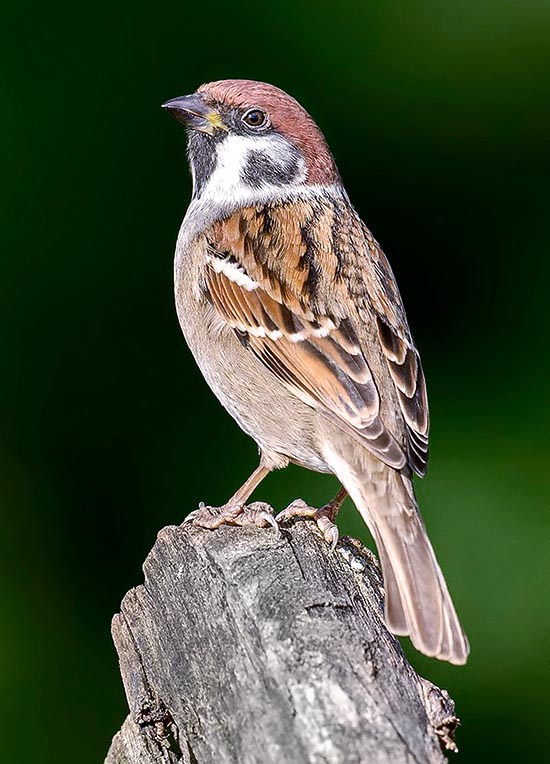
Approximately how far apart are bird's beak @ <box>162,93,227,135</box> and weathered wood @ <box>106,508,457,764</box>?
1.21 m

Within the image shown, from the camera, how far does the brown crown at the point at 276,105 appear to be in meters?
2.78

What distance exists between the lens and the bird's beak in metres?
2.79

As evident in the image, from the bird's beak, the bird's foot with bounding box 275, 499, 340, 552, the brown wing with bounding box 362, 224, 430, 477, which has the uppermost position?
the bird's beak

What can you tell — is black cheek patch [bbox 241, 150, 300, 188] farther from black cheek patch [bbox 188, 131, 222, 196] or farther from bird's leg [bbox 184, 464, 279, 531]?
bird's leg [bbox 184, 464, 279, 531]

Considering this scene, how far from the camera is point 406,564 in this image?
206 cm

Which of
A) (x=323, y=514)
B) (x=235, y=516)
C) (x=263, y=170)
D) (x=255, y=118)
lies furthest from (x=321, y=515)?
(x=255, y=118)

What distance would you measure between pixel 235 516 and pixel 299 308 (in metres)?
0.51

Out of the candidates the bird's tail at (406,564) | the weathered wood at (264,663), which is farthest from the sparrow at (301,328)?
the weathered wood at (264,663)

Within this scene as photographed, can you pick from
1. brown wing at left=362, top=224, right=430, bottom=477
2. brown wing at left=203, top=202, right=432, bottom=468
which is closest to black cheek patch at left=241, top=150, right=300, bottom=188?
brown wing at left=203, top=202, right=432, bottom=468

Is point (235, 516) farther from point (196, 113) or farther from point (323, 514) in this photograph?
point (196, 113)

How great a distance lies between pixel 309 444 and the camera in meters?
2.48

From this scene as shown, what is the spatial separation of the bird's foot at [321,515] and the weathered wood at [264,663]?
87mm

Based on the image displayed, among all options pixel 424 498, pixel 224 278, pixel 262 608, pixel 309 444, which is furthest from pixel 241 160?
pixel 262 608

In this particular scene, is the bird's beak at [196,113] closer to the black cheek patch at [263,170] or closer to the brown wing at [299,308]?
the black cheek patch at [263,170]
